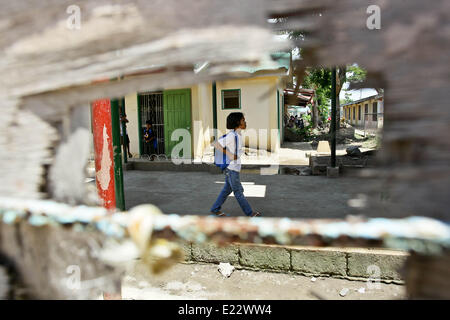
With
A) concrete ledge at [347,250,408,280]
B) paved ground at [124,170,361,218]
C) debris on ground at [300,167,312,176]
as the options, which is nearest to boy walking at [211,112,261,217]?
paved ground at [124,170,361,218]

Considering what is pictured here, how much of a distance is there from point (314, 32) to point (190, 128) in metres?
9.10

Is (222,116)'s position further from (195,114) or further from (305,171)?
(305,171)

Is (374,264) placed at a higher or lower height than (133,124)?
lower

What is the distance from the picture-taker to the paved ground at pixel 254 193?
4.53 meters

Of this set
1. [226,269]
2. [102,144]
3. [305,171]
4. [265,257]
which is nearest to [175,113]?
[305,171]

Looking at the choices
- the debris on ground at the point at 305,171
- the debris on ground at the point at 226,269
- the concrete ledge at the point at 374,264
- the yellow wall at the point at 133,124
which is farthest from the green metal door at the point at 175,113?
the concrete ledge at the point at 374,264

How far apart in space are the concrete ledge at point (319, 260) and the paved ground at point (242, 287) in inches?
→ 2.9

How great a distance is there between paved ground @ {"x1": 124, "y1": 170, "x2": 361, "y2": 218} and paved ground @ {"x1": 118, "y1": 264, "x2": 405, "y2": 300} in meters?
0.91

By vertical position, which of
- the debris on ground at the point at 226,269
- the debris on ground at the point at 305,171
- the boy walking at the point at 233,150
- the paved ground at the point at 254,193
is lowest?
the debris on ground at the point at 226,269

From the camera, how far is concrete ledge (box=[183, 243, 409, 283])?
312cm

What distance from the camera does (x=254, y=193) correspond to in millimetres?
5582

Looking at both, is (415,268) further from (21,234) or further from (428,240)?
(21,234)

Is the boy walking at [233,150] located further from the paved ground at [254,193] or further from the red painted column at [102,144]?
the red painted column at [102,144]

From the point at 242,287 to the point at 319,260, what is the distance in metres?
0.82
